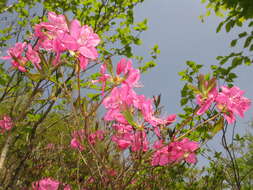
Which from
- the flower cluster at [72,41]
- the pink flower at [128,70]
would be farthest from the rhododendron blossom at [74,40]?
the pink flower at [128,70]

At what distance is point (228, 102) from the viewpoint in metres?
1.13

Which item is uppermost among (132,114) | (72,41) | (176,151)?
(72,41)

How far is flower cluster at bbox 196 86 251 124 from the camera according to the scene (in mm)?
1073

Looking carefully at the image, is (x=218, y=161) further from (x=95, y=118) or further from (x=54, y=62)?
(x=54, y=62)

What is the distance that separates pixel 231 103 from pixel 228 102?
2 cm

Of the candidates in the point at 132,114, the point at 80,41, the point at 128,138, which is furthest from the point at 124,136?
the point at 80,41

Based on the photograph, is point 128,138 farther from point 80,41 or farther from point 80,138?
point 80,41

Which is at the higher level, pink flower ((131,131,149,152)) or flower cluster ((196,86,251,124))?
flower cluster ((196,86,251,124))

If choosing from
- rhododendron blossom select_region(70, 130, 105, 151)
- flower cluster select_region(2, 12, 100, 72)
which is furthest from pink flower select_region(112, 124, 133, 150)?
flower cluster select_region(2, 12, 100, 72)

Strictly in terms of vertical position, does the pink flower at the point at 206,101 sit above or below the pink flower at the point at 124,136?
above

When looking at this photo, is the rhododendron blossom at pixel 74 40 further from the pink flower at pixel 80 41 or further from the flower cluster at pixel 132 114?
the flower cluster at pixel 132 114

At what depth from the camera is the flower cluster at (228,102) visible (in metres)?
1.07

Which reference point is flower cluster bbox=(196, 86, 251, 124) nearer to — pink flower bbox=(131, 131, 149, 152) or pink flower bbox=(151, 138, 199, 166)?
pink flower bbox=(151, 138, 199, 166)

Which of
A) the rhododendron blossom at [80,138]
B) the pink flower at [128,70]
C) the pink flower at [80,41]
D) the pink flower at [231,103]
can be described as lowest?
the rhododendron blossom at [80,138]
